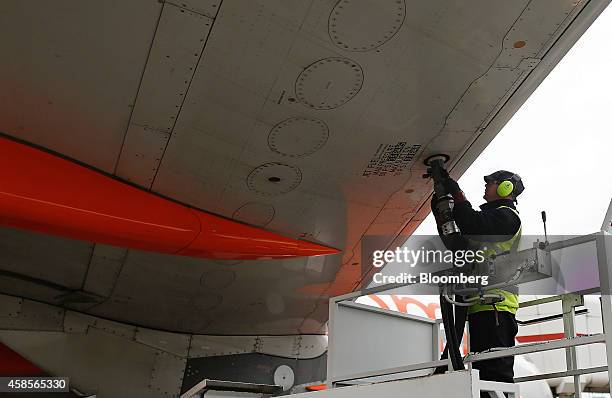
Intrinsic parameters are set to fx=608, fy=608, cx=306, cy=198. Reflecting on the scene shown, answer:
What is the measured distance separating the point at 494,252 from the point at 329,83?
1.65m

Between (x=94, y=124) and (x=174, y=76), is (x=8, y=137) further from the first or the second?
(x=174, y=76)

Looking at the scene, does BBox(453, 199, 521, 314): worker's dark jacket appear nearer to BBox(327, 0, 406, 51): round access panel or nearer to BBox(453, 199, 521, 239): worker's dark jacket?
BBox(453, 199, 521, 239): worker's dark jacket

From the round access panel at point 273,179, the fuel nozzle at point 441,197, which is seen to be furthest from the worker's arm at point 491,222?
the round access panel at point 273,179

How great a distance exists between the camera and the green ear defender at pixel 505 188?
422 cm

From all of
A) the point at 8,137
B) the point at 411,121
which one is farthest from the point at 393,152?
the point at 8,137

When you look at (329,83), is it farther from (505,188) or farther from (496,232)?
(496,232)

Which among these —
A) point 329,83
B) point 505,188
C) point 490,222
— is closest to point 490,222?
point 490,222

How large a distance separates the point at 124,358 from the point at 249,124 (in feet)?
13.5

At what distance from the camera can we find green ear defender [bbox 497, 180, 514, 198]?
13.8ft

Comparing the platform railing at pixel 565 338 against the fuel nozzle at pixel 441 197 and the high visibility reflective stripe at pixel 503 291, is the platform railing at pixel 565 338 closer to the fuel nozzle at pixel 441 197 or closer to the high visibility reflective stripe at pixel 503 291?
the high visibility reflective stripe at pixel 503 291

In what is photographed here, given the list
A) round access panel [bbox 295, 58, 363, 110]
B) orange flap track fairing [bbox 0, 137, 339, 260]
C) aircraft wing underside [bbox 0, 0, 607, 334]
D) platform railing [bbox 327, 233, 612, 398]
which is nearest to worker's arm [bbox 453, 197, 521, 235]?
platform railing [bbox 327, 233, 612, 398]

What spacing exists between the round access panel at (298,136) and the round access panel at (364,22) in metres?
0.86

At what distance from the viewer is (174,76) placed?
4.38 metres

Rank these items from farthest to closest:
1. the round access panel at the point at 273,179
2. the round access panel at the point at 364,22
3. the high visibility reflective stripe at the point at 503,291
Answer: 1. the round access panel at the point at 273,179
2. the high visibility reflective stripe at the point at 503,291
3. the round access panel at the point at 364,22
